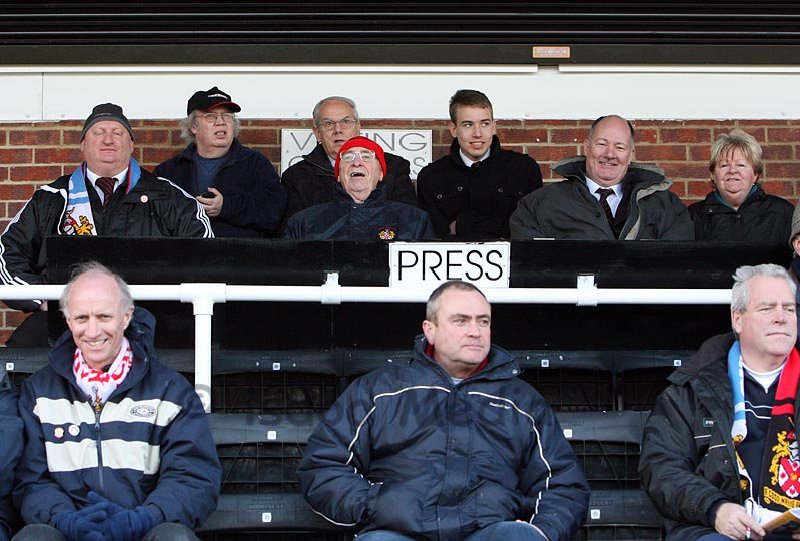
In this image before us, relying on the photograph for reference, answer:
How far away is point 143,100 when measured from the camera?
7.91 metres

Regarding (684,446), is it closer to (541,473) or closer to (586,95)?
(541,473)

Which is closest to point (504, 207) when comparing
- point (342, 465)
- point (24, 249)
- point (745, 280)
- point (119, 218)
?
point (119, 218)

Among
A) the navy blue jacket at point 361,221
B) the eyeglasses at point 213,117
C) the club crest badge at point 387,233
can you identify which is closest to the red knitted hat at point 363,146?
the navy blue jacket at point 361,221

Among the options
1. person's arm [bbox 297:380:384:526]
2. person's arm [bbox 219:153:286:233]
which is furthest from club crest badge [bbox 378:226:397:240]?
person's arm [bbox 297:380:384:526]

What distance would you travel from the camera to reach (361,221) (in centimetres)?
657

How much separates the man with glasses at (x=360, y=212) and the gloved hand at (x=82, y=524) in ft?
6.62

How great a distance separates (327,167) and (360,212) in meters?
0.80

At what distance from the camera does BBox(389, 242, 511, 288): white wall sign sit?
5.69 metres

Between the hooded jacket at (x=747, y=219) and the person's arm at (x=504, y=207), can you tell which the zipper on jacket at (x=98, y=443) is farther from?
the hooded jacket at (x=747, y=219)

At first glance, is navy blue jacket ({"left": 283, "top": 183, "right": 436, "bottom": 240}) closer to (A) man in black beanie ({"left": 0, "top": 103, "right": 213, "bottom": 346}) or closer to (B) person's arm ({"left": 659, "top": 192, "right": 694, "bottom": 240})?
(A) man in black beanie ({"left": 0, "top": 103, "right": 213, "bottom": 346})

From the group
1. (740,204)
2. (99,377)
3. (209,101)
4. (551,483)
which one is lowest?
(551,483)

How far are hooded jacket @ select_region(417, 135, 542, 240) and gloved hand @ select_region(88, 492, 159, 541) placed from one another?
2.75m

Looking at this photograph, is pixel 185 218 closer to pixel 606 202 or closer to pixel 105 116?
pixel 105 116

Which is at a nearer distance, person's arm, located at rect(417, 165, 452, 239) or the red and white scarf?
the red and white scarf
